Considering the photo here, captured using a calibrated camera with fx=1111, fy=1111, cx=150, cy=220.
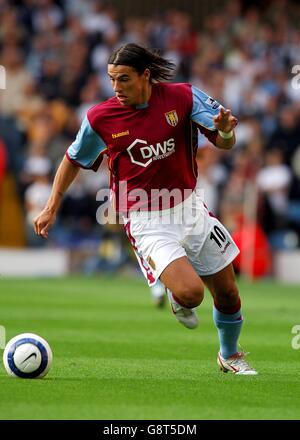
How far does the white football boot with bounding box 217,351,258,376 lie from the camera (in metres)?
9.02

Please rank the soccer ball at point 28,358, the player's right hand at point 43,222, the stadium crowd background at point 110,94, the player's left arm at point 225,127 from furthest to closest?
the stadium crowd background at point 110,94, the player's right hand at point 43,222, the player's left arm at point 225,127, the soccer ball at point 28,358

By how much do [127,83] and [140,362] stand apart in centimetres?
257

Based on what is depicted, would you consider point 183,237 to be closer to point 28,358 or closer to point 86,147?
point 86,147

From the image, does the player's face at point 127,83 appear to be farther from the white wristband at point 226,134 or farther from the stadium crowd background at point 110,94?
Answer: the stadium crowd background at point 110,94

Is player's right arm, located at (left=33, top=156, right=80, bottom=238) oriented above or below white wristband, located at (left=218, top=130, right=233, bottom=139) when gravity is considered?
below

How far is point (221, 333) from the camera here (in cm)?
912

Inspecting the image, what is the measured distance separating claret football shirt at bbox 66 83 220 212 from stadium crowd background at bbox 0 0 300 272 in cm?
1198

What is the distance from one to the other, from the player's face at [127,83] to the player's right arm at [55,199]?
27.5 inches

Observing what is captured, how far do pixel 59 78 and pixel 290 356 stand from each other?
15038 mm

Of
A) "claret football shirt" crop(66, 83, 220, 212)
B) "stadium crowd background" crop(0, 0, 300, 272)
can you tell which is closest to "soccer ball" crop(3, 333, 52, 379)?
"claret football shirt" crop(66, 83, 220, 212)

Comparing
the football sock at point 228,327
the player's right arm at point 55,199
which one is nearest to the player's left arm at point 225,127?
the player's right arm at point 55,199

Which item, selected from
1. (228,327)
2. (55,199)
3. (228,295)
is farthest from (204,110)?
(228,327)

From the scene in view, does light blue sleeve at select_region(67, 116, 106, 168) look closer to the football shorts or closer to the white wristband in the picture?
the football shorts

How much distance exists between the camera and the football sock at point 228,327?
29.7 feet
